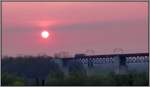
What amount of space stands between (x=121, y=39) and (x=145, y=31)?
6.7 inches

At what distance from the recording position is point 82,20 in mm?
22109

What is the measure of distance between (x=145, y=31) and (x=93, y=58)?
15.6 inches

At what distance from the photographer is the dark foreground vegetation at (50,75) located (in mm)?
22078

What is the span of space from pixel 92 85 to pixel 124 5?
0.58 m

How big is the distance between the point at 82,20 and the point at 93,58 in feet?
0.88

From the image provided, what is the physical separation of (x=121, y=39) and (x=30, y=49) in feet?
2.03

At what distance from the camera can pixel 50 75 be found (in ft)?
72.5

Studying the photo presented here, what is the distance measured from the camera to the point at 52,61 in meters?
22.1

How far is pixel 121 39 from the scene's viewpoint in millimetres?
22094

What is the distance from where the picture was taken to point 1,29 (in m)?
22.1

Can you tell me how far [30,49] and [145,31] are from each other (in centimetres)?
79

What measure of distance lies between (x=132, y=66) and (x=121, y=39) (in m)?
0.20

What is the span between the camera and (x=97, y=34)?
22.1m

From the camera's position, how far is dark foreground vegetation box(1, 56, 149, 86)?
22.1 m
